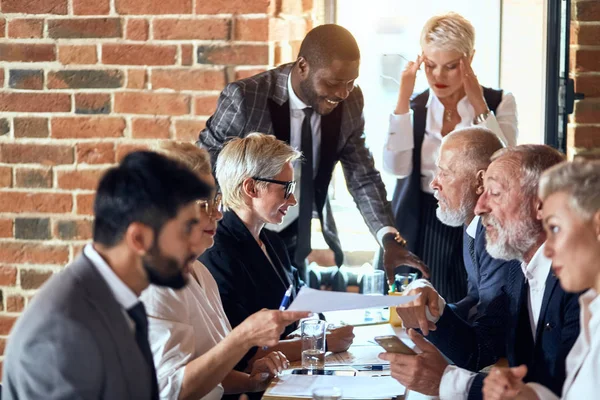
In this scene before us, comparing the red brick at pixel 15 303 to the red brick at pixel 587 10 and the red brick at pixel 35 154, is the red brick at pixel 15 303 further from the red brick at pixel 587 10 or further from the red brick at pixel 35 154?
the red brick at pixel 587 10

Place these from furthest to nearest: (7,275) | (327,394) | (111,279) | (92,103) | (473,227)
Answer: (7,275), (92,103), (473,227), (327,394), (111,279)

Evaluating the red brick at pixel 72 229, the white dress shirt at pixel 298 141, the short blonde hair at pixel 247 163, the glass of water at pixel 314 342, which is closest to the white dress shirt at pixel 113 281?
the glass of water at pixel 314 342

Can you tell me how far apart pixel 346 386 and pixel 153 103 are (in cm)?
167

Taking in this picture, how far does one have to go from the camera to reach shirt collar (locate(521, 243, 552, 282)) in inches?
90.5

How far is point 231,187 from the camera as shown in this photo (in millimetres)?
2699

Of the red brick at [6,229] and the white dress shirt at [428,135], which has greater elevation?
the white dress shirt at [428,135]

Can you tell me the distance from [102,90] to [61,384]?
2201 mm

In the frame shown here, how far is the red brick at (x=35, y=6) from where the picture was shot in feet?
11.1

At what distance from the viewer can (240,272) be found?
2.63 m

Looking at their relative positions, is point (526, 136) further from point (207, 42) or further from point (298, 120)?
point (207, 42)

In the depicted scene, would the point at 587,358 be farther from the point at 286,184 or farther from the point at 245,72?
the point at 245,72

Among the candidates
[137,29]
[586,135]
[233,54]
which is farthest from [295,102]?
[586,135]

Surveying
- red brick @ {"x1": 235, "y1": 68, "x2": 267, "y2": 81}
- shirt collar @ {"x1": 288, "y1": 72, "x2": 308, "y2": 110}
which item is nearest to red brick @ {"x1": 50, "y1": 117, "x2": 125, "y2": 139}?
red brick @ {"x1": 235, "y1": 68, "x2": 267, "y2": 81}

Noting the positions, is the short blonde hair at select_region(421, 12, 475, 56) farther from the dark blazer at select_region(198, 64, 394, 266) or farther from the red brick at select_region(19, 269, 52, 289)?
the red brick at select_region(19, 269, 52, 289)
